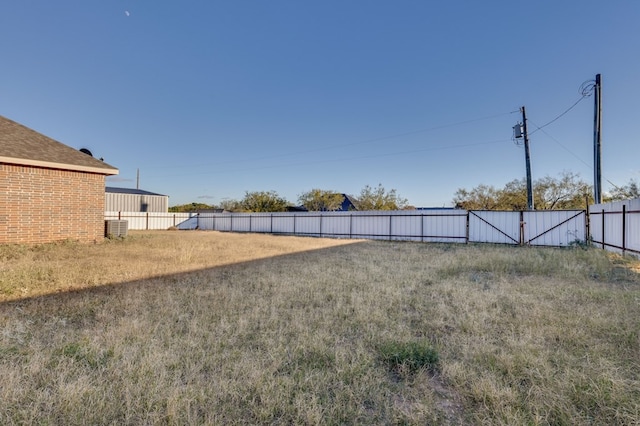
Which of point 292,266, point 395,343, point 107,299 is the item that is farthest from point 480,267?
point 107,299

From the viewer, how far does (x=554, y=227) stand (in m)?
12.1

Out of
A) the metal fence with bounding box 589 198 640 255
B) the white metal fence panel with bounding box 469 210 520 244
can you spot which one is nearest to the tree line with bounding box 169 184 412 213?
the white metal fence panel with bounding box 469 210 520 244

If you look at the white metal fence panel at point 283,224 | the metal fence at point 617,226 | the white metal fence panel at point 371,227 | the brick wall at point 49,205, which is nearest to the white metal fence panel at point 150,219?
the white metal fence panel at point 283,224

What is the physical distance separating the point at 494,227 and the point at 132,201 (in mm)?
29706

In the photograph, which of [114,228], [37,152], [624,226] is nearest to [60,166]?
[37,152]

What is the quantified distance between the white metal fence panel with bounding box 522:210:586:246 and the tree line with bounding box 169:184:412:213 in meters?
14.3

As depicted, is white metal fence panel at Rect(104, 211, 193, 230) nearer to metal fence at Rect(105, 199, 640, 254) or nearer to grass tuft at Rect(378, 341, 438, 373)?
metal fence at Rect(105, 199, 640, 254)

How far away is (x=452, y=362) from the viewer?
2.60 metres

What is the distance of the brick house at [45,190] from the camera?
28.4ft

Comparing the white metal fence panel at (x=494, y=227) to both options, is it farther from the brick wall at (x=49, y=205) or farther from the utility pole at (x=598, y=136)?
the brick wall at (x=49, y=205)

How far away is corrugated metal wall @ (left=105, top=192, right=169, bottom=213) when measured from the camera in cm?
2594

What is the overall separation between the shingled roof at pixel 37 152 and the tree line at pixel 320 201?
19121 mm

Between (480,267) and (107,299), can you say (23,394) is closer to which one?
(107,299)

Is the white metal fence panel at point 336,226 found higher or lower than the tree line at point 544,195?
lower
